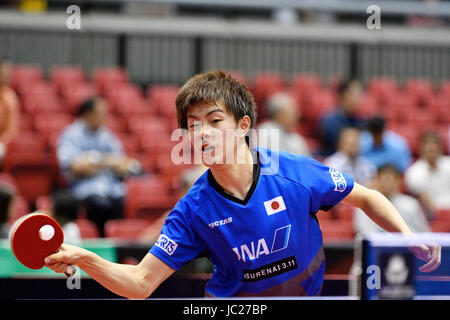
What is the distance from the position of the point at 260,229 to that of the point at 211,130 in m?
0.41

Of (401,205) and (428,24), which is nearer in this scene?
(401,205)

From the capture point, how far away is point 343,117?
290 inches

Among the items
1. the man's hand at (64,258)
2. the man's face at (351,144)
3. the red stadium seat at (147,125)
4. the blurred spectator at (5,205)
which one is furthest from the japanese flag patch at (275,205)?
the red stadium seat at (147,125)

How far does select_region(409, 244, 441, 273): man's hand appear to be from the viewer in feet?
7.63

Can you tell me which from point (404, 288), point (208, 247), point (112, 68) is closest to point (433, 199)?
point (404, 288)

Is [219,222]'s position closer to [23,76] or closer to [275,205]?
[275,205]

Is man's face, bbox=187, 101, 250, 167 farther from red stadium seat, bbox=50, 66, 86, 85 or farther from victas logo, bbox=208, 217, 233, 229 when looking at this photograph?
red stadium seat, bbox=50, 66, 86, 85

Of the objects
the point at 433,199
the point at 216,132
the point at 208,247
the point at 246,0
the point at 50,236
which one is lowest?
the point at 433,199

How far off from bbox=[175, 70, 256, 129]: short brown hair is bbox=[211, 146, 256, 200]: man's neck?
0.62ft

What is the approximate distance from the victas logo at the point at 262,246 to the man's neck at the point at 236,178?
177mm

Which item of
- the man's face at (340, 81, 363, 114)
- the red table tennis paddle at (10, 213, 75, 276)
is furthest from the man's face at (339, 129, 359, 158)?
the red table tennis paddle at (10, 213, 75, 276)
